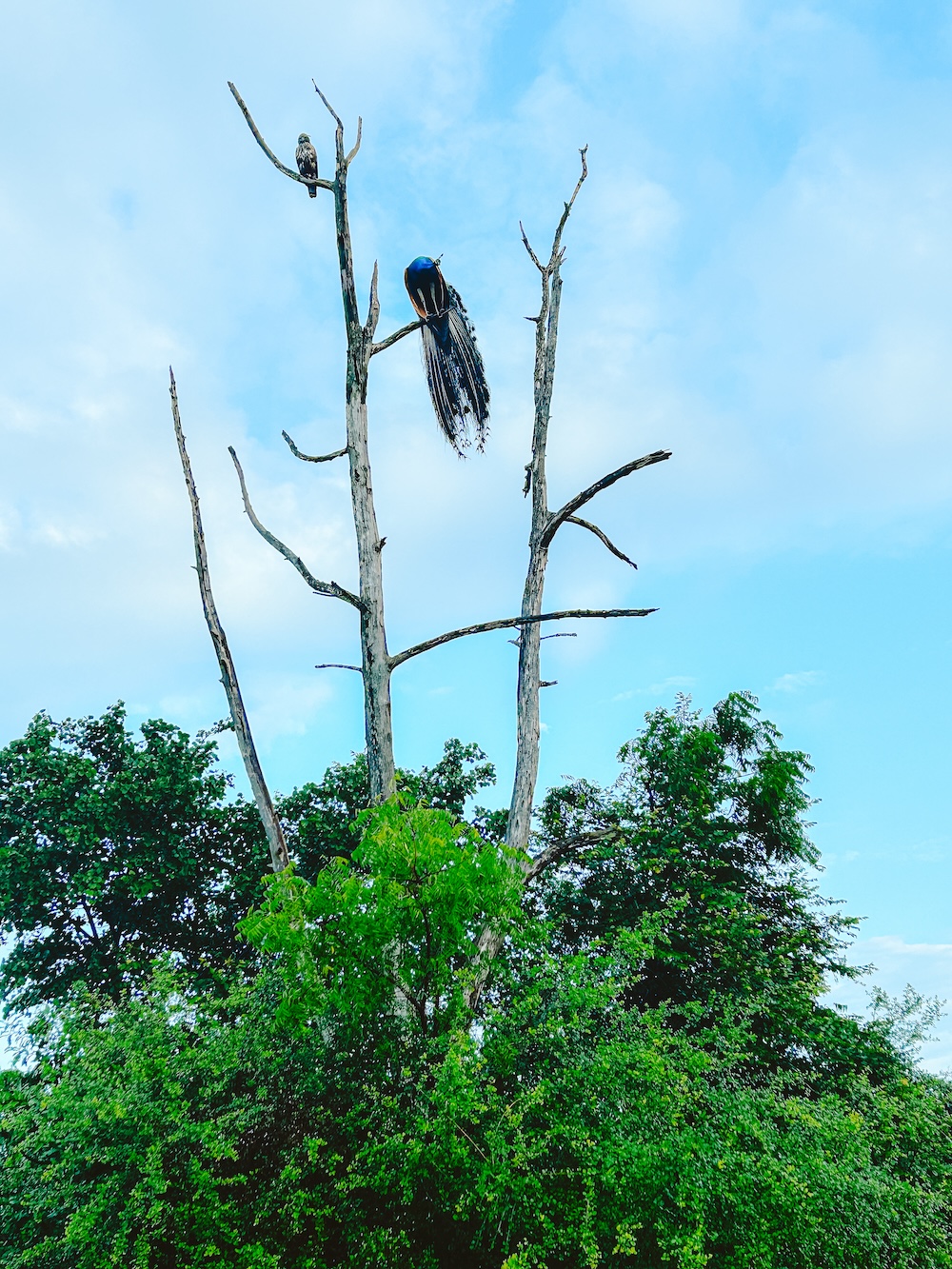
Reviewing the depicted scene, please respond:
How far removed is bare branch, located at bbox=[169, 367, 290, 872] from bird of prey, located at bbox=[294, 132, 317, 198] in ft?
11.9

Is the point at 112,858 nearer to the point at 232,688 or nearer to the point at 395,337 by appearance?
the point at 232,688

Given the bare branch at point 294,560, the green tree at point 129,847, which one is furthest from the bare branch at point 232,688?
the green tree at point 129,847

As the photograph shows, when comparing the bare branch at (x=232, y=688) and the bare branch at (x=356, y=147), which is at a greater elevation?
the bare branch at (x=356, y=147)

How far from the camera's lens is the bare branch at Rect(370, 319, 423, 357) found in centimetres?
1188

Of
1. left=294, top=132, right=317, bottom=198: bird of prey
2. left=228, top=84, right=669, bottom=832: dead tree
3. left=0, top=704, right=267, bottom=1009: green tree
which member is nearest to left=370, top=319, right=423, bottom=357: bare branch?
left=228, top=84, right=669, bottom=832: dead tree

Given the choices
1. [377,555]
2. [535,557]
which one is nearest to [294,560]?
[377,555]

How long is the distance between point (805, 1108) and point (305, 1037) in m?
4.48

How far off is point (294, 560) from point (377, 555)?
3.95ft

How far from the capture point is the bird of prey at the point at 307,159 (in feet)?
38.5

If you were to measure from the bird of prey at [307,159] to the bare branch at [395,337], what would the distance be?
2110 millimetres

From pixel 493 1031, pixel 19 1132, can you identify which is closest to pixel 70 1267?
pixel 19 1132

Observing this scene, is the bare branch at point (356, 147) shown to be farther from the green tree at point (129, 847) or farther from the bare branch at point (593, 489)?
the green tree at point (129, 847)

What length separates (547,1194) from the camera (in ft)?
20.8

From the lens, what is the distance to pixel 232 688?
10.0m
